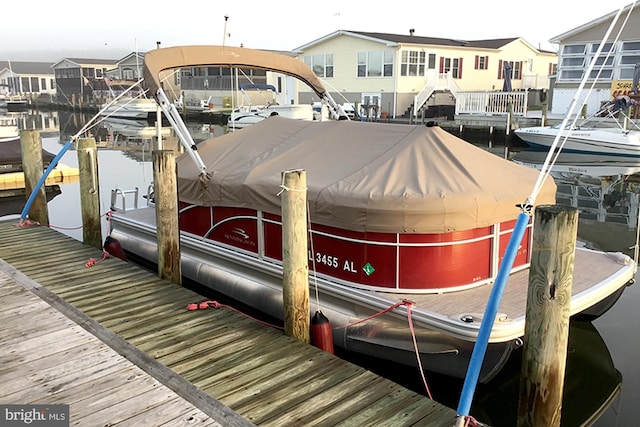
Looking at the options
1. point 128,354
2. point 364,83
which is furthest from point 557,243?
point 364,83

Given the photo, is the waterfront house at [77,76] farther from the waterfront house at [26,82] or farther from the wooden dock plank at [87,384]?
the wooden dock plank at [87,384]

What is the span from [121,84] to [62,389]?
61842 mm

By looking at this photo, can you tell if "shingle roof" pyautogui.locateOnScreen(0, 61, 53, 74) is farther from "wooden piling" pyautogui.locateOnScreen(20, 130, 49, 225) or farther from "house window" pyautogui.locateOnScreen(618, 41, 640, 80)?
"wooden piling" pyautogui.locateOnScreen(20, 130, 49, 225)

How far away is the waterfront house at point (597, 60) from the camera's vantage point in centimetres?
2856

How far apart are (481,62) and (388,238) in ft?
119

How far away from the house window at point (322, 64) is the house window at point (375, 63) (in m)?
2.34

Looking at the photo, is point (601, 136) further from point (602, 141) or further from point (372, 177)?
point (372, 177)

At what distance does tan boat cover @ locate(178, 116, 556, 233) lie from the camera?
6.19 meters

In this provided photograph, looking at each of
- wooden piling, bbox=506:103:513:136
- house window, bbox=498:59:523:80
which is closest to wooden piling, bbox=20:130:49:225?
wooden piling, bbox=506:103:513:136

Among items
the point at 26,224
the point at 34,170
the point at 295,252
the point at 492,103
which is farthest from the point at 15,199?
the point at 492,103

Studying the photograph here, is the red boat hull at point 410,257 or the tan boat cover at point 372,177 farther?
the red boat hull at point 410,257

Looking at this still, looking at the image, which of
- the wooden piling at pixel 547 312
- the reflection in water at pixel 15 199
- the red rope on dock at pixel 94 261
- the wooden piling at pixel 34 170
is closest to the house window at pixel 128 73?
the reflection in water at pixel 15 199

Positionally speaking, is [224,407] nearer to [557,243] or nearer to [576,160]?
[557,243]

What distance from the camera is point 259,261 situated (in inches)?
300
